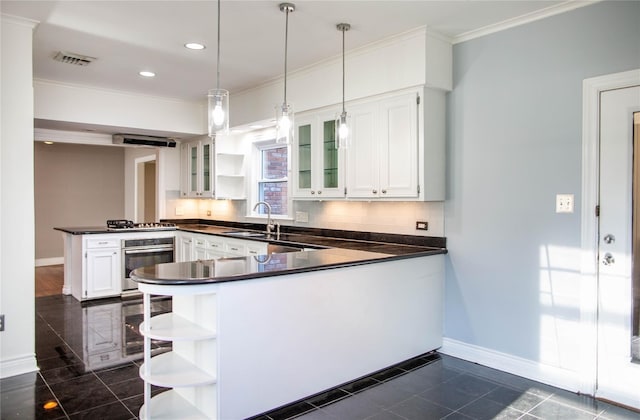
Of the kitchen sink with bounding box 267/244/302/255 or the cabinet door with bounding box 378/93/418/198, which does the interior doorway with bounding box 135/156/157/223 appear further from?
the cabinet door with bounding box 378/93/418/198

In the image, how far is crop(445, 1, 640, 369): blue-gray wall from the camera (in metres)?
3.04

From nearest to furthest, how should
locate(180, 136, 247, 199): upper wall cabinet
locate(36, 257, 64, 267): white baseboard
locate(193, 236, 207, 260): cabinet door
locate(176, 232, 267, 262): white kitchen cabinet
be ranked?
locate(176, 232, 267, 262): white kitchen cabinet → locate(193, 236, 207, 260): cabinet door → locate(180, 136, 247, 199): upper wall cabinet → locate(36, 257, 64, 267): white baseboard

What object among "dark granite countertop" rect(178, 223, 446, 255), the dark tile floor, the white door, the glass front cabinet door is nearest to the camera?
the dark tile floor

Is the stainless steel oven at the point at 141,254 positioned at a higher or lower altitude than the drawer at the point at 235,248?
lower

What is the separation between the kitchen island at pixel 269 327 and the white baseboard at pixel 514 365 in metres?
0.53

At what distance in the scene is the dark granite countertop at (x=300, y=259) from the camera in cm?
241

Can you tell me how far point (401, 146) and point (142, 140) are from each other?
4.12 meters

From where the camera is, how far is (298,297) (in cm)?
277

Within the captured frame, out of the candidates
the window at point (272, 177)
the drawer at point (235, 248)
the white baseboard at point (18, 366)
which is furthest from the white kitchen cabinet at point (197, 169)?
the white baseboard at point (18, 366)

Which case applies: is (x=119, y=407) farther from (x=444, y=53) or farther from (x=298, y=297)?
(x=444, y=53)

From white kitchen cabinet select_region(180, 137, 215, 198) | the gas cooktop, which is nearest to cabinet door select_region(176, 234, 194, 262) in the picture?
the gas cooktop

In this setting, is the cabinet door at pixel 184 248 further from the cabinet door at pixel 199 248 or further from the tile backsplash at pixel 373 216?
the tile backsplash at pixel 373 216

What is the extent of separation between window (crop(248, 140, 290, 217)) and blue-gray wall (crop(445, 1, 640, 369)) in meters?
2.46

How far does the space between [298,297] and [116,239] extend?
383cm
